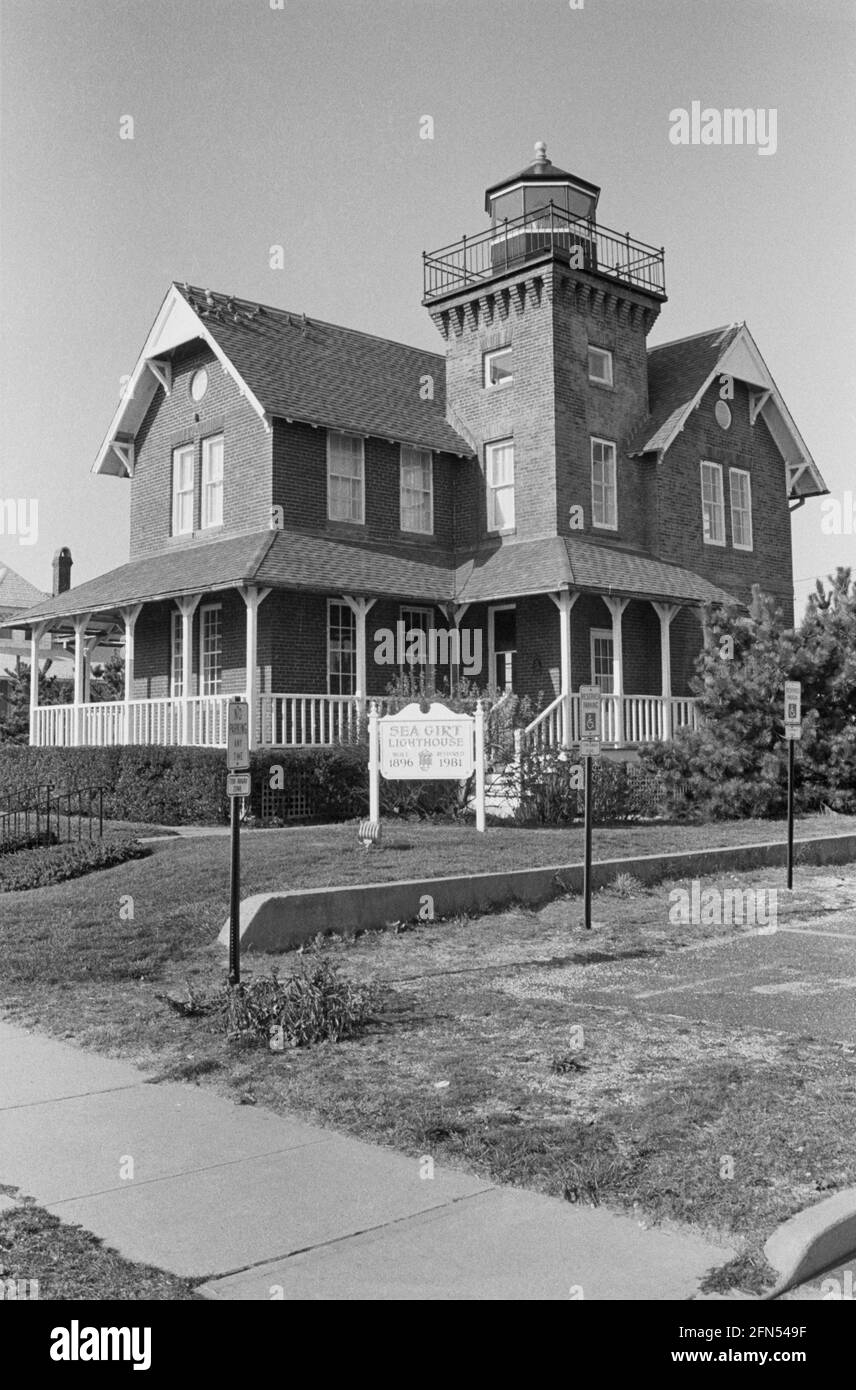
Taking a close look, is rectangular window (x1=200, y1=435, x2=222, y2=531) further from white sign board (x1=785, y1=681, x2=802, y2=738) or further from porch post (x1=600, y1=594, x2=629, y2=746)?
white sign board (x1=785, y1=681, x2=802, y2=738)

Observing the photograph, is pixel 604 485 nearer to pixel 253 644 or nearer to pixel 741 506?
pixel 741 506

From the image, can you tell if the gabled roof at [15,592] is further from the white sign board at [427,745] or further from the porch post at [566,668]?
the white sign board at [427,745]

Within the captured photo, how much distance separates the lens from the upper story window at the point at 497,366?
1073 inches

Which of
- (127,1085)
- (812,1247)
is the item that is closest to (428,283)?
(127,1085)

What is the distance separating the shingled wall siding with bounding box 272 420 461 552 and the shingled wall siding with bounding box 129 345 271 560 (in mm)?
380

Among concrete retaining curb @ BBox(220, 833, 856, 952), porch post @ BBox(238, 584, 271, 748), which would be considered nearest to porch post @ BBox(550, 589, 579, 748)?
porch post @ BBox(238, 584, 271, 748)

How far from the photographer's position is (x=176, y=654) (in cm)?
2673

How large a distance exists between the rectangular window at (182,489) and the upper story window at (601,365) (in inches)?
345

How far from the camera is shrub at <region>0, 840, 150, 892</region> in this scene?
1451 cm

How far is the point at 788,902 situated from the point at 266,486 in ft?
46.2

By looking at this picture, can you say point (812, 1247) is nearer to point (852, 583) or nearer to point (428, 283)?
point (852, 583)

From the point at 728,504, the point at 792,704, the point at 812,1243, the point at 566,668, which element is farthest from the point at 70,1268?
the point at 728,504

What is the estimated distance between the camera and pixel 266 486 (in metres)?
24.2

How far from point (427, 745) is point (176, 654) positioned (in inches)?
474
